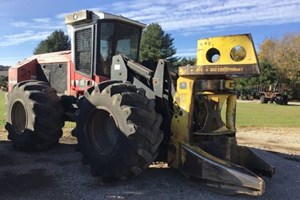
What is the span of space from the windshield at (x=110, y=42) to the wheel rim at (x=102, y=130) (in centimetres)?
181

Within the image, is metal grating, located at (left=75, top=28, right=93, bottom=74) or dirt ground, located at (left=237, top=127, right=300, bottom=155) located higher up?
metal grating, located at (left=75, top=28, right=93, bottom=74)

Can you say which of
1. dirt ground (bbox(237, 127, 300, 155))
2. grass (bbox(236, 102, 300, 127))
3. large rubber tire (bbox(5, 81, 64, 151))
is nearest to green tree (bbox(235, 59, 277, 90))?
grass (bbox(236, 102, 300, 127))

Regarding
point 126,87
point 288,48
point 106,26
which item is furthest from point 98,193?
point 288,48

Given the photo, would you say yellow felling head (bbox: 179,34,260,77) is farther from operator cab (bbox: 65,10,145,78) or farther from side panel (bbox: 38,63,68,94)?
side panel (bbox: 38,63,68,94)

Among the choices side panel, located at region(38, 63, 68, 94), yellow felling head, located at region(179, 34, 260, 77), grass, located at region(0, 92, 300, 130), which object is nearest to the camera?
yellow felling head, located at region(179, 34, 260, 77)

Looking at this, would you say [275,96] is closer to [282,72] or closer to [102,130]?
[282,72]

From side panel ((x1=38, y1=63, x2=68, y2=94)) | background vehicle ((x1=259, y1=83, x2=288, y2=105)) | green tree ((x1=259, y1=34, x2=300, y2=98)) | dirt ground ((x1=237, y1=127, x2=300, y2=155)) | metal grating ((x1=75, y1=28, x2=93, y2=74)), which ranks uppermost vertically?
green tree ((x1=259, y1=34, x2=300, y2=98))

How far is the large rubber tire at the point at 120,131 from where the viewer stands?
527 centimetres

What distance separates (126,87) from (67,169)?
2029mm

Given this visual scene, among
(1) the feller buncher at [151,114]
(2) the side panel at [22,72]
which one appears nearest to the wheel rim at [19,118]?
(1) the feller buncher at [151,114]

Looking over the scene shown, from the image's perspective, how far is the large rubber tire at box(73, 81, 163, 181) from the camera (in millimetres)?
5270

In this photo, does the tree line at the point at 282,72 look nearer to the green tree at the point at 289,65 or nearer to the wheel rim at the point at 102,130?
the green tree at the point at 289,65

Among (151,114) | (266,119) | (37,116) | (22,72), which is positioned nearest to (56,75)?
(22,72)

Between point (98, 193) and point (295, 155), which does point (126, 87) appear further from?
point (295, 155)
